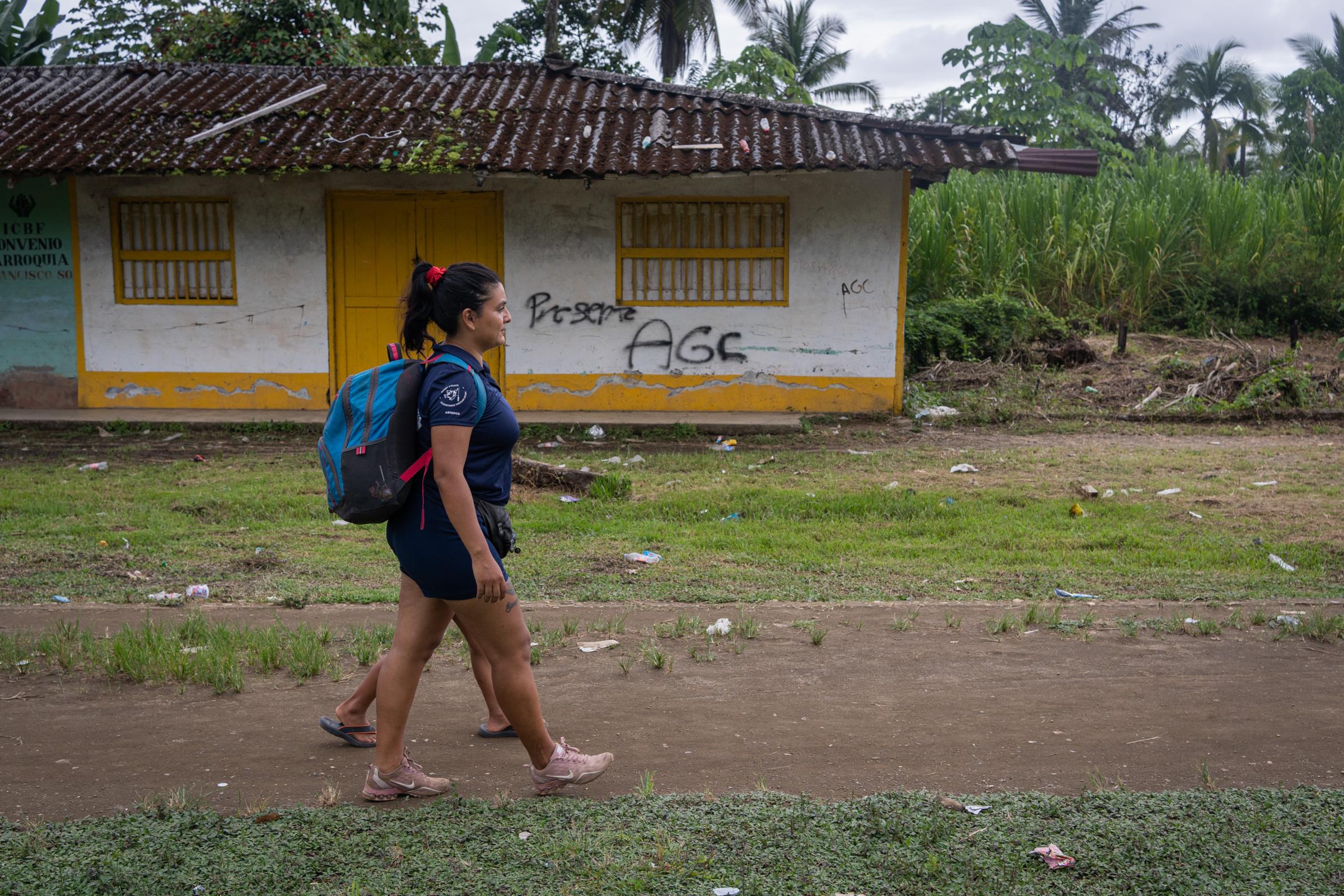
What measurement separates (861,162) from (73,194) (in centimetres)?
854

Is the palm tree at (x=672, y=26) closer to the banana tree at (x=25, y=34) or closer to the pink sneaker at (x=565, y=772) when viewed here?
the banana tree at (x=25, y=34)

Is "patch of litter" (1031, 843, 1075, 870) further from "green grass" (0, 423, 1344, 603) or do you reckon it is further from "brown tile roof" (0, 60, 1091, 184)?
"brown tile roof" (0, 60, 1091, 184)

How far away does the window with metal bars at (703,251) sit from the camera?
12312 millimetres

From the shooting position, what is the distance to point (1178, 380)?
13625 millimetres

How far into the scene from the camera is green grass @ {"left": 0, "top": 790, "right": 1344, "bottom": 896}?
111 inches

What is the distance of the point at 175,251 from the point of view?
12.6 meters

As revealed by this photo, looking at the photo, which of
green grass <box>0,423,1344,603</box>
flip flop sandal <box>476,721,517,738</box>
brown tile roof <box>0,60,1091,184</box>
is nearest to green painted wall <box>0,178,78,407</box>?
brown tile roof <box>0,60,1091,184</box>

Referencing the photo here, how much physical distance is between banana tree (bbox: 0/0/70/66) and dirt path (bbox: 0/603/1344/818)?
51.3 ft

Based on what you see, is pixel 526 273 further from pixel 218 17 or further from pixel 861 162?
pixel 218 17

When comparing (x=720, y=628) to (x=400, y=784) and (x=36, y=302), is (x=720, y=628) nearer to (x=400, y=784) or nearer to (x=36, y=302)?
(x=400, y=784)

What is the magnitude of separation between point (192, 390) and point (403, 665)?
1042 cm

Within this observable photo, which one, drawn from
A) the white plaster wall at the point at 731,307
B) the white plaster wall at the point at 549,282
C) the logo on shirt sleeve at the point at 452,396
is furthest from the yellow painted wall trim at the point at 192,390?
the logo on shirt sleeve at the point at 452,396

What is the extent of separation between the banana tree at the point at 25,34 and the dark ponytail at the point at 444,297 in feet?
54.6

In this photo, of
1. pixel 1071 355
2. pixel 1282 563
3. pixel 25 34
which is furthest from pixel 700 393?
pixel 25 34
